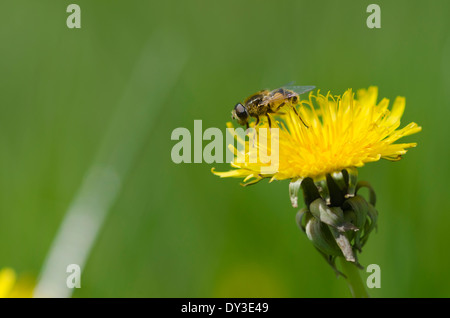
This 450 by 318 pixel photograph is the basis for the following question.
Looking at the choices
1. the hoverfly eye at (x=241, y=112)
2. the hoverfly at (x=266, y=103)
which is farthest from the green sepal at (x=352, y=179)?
the hoverfly eye at (x=241, y=112)

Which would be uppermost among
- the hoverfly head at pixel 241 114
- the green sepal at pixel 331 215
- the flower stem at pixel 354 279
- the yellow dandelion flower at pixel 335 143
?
the hoverfly head at pixel 241 114

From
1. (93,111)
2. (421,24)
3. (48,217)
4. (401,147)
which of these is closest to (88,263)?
(48,217)

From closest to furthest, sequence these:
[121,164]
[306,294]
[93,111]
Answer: [306,294] < [121,164] < [93,111]

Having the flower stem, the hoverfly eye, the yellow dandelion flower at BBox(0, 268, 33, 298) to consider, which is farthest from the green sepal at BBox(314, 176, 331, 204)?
the yellow dandelion flower at BBox(0, 268, 33, 298)

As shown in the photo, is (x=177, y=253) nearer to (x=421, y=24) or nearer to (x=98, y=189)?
(x=98, y=189)

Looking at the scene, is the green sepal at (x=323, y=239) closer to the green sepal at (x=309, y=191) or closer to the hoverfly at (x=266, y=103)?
the green sepal at (x=309, y=191)

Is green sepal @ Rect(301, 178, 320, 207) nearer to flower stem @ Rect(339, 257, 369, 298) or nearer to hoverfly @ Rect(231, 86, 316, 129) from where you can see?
flower stem @ Rect(339, 257, 369, 298)

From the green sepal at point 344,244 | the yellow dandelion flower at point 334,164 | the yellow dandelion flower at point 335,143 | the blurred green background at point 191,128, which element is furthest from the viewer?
the blurred green background at point 191,128

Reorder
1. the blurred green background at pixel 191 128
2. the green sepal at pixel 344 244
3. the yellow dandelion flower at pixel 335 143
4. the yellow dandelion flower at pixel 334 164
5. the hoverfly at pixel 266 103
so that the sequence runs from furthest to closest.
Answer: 1. the blurred green background at pixel 191 128
2. the hoverfly at pixel 266 103
3. the yellow dandelion flower at pixel 335 143
4. the yellow dandelion flower at pixel 334 164
5. the green sepal at pixel 344 244
